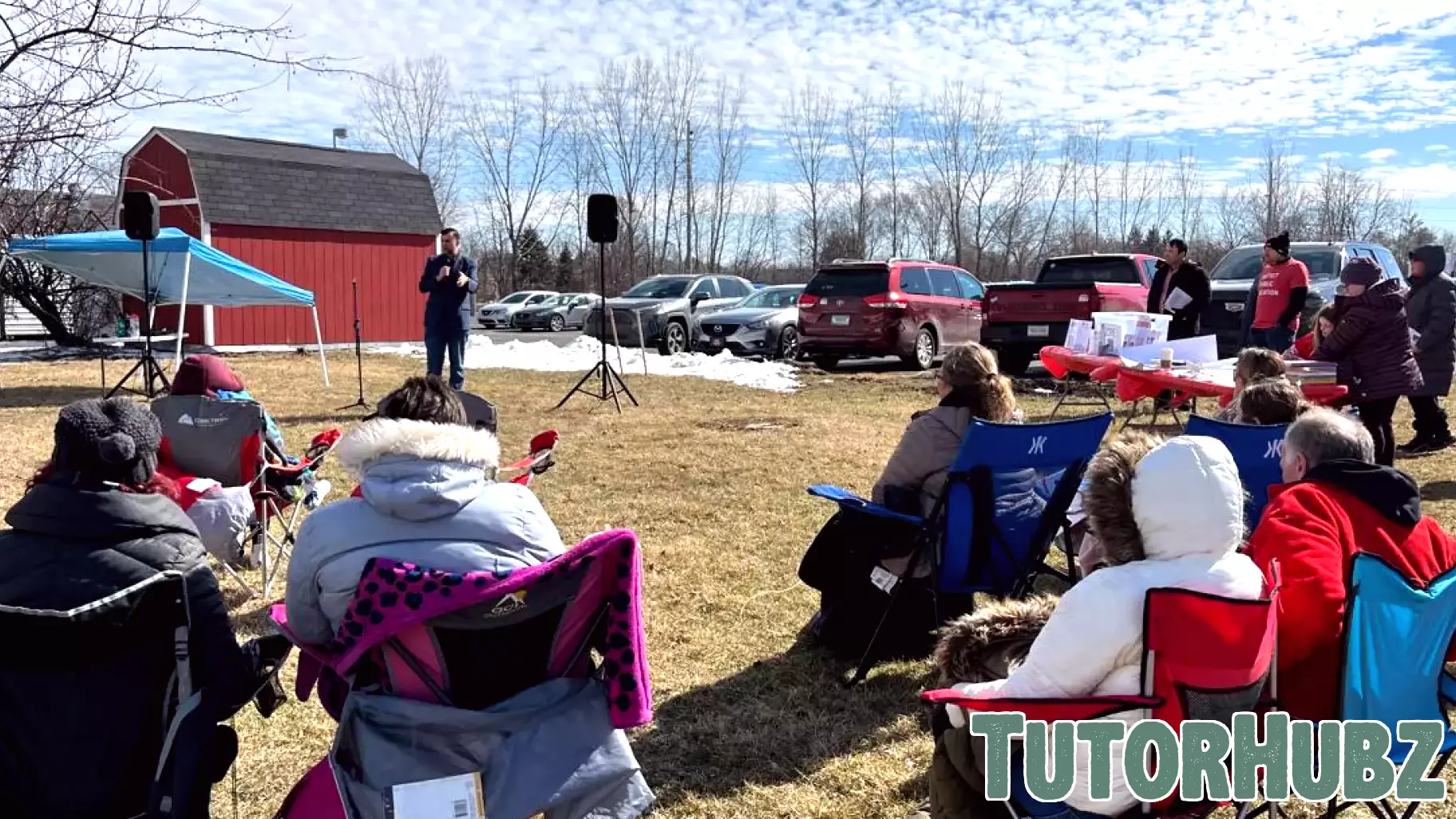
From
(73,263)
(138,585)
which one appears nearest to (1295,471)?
(138,585)

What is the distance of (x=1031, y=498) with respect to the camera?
350 cm

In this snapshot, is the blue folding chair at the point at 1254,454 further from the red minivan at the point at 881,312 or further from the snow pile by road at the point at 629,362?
the red minivan at the point at 881,312

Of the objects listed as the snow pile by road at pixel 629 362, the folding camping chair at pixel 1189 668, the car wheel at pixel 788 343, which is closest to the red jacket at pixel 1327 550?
the folding camping chair at pixel 1189 668

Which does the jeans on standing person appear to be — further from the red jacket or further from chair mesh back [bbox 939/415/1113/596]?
the red jacket

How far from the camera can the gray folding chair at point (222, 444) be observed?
173 inches

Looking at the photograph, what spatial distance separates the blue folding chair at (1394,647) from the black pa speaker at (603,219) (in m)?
8.33

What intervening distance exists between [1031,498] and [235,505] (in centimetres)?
317

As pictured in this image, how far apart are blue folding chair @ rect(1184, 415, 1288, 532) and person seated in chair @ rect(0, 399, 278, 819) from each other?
3.16 metres

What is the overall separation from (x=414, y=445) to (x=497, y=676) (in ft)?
1.67

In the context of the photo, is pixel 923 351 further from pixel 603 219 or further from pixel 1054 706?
pixel 1054 706

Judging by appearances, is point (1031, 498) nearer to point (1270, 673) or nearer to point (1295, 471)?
point (1295, 471)

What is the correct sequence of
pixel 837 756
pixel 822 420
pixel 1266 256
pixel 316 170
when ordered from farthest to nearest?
pixel 316 170 < pixel 822 420 < pixel 1266 256 < pixel 837 756

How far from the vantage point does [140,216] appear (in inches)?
361

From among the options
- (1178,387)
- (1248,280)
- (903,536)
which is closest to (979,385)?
(903,536)
